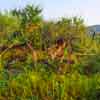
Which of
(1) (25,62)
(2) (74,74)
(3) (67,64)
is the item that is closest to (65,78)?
(2) (74,74)

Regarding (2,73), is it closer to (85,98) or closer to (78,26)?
(85,98)

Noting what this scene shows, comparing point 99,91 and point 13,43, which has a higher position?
point 13,43

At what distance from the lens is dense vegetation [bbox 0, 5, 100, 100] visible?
5.27m

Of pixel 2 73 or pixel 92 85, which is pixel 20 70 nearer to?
pixel 2 73

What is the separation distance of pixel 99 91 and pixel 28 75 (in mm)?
1121

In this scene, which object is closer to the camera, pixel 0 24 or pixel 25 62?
pixel 25 62

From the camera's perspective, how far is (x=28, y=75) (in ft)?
18.8

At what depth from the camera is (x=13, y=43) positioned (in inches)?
295

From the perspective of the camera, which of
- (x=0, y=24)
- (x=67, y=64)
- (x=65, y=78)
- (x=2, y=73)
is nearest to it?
(x=65, y=78)

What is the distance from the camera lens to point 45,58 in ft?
22.4

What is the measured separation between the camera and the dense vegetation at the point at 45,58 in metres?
5.27

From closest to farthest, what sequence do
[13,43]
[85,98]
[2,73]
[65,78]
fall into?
[85,98] → [65,78] → [2,73] → [13,43]

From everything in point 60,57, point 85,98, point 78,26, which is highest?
point 78,26

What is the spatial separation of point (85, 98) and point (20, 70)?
167cm
